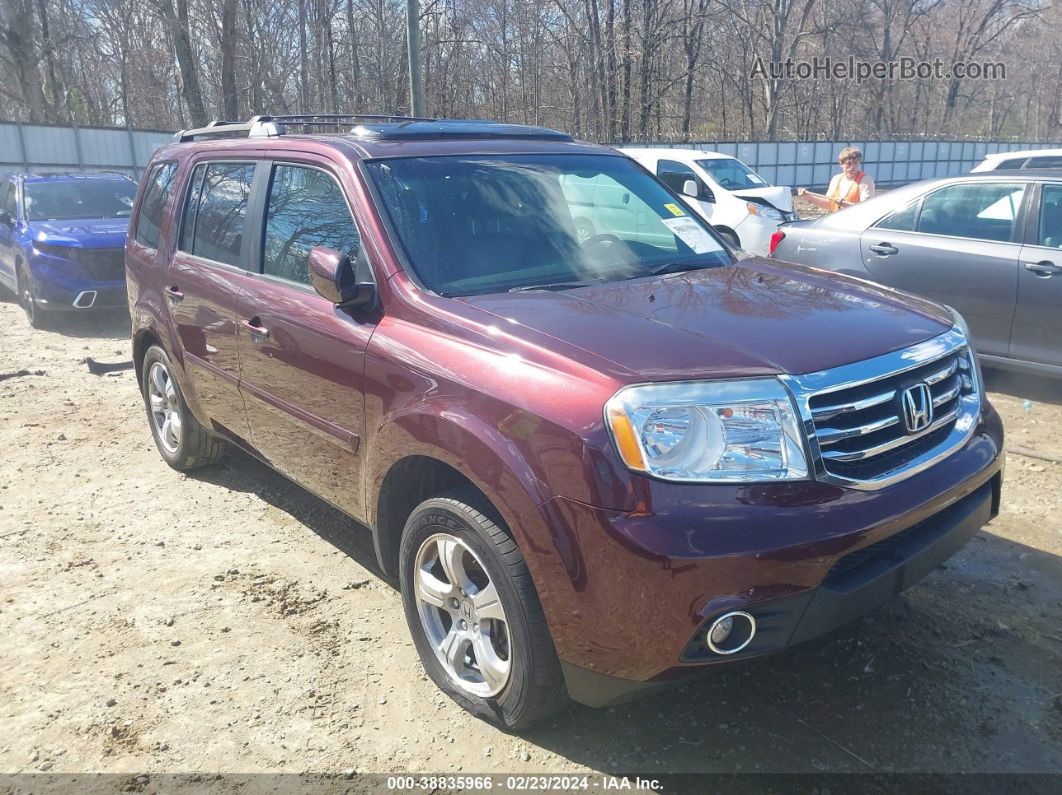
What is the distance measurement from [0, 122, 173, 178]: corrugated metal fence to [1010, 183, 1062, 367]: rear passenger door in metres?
20.8

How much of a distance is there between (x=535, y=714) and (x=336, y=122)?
337cm

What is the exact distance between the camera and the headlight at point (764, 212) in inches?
524

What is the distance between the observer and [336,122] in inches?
188

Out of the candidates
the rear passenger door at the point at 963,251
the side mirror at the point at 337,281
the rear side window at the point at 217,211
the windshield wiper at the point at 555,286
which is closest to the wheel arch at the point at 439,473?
the side mirror at the point at 337,281

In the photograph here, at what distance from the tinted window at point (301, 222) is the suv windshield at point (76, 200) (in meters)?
8.25

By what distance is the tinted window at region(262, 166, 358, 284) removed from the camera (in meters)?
3.52

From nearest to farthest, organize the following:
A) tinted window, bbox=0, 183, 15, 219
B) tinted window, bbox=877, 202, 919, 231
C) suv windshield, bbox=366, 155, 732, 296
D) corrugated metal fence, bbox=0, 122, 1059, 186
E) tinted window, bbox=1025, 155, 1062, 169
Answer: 1. suv windshield, bbox=366, 155, 732, 296
2. tinted window, bbox=877, 202, 919, 231
3. tinted window, bbox=1025, 155, 1062, 169
4. tinted window, bbox=0, 183, 15, 219
5. corrugated metal fence, bbox=0, 122, 1059, 186

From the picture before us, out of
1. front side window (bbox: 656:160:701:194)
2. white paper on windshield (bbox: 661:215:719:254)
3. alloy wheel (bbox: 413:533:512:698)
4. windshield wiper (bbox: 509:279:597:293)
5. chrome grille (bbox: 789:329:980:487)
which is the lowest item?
alloy wheel (bbox: 413:533:512:698)

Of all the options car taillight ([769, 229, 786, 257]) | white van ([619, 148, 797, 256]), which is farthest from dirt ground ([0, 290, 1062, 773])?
white van ([619, 148, 797, 256])

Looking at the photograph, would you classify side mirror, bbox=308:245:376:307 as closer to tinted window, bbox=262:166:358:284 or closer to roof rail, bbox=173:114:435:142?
tinted window, bbox=262:166:358:284

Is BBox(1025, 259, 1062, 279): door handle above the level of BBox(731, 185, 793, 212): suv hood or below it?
below

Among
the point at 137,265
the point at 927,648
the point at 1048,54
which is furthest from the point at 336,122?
the point at 1048,54

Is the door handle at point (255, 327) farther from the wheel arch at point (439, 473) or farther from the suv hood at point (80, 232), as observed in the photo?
the suv hood at point (80, 232)

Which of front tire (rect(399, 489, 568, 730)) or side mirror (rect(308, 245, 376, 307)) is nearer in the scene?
front tire (rect(399, 489, 568, 730))
